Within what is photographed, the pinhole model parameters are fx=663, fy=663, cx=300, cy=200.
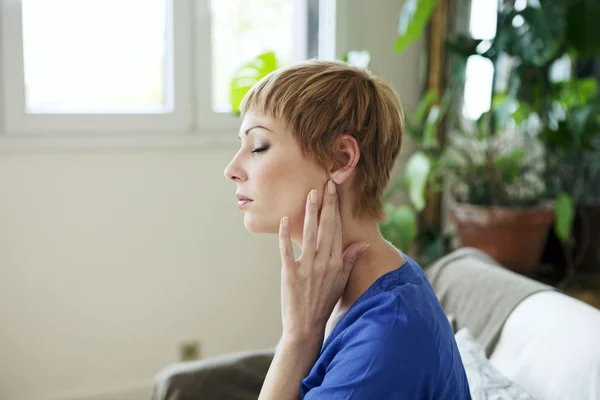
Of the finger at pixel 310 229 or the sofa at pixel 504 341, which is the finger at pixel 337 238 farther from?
the sofa at pixel 504 341

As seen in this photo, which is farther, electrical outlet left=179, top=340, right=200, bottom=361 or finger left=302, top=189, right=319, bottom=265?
electrical outlet left=179, top=340, right=200, bottom=361

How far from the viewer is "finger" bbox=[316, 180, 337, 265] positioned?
1.13 metres

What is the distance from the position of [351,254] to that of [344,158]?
170 mm

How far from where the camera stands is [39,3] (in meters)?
Result: 2.44

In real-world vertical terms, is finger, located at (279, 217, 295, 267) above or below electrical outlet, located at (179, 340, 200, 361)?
above

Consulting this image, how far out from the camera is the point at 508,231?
2.58m

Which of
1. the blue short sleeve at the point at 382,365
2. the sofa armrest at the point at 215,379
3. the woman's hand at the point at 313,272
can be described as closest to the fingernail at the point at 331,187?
the woman's hand at the point at 313,272

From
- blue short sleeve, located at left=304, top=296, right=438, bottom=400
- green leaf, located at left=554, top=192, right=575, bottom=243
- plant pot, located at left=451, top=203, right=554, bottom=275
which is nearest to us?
blue short sleeve, located at left=304, top=296, right=438, bottom=400

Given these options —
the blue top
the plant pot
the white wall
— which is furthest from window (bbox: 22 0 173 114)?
the blue top

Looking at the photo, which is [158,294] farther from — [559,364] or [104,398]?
[559,364]

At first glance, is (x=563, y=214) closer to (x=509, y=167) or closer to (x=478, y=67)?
(x=509, y=167)

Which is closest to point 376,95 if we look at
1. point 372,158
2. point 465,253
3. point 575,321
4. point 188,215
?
point 372,158

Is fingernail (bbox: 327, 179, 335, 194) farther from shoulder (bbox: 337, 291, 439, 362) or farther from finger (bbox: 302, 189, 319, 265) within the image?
shoulder (bbox: 337, 291, 439, 362)

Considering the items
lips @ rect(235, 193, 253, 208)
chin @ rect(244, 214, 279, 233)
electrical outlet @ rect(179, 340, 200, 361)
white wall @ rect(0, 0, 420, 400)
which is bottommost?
electrical outlet @ rect(179, 340, 200, 361)
